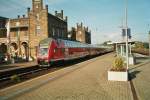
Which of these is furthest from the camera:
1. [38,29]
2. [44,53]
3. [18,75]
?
[38,29]

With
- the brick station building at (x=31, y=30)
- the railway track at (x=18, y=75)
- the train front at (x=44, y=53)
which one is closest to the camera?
the railway track at (x=18, y=75)

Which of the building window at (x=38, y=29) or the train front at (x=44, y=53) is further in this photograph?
the building window at (x=38, y=29)

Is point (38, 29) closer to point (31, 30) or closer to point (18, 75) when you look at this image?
point (31, 30)

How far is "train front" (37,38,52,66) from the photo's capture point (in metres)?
27.3

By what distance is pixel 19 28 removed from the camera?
59.3 meters

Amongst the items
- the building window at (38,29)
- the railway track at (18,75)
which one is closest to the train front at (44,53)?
the railway track at (18,75)

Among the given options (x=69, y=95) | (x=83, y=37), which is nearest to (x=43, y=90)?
(x=69, y=95)

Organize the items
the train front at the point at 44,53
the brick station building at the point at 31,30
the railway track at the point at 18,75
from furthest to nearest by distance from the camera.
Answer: the brick station building at the point at 31,30, the train front at the point at 44,53, the railway track at the point at 18,75

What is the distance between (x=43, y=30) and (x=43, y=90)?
42.9m

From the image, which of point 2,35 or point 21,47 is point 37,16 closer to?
point 21,47

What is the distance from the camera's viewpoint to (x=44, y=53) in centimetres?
2780

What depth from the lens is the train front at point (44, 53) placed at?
89.5ft

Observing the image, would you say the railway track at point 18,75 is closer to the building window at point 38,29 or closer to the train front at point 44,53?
the train front at point 44,53

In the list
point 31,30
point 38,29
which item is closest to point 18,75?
point 38,29
